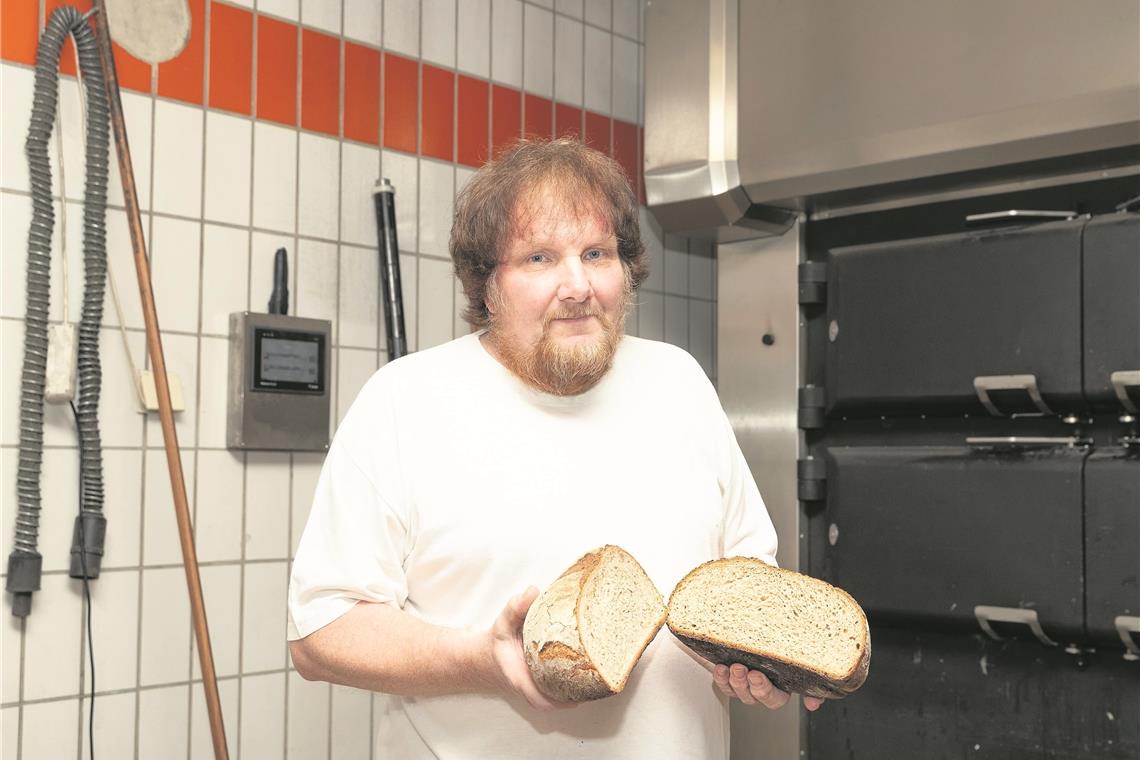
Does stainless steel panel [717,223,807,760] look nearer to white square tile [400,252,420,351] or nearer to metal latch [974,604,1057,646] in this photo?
metal latch [974,604,1057,646]

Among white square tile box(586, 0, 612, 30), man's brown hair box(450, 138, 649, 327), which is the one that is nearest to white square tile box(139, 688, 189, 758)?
man's brown hair box(450, 138, 649, 327)

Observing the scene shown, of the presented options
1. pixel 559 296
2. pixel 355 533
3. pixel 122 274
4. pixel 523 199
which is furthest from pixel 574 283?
pixel 122 274

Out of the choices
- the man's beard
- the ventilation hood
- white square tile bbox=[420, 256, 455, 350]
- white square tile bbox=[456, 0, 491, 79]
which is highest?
white square tile bbox=[456, 0, 491, 79]

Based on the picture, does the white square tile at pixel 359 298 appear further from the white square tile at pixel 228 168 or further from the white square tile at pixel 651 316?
the white square tile at pixel 651 316

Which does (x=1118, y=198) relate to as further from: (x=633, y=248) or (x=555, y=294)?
(x=555, y=294)

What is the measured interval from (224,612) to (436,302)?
2.88ft

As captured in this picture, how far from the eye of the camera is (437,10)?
285 cm

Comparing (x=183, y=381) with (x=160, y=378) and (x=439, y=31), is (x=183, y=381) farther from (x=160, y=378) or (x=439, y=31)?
(x=439, y=31)

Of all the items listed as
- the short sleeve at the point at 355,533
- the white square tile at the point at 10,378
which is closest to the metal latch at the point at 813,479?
the short sleeve at the point at 355,533

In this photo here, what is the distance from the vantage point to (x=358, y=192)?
2664 mm

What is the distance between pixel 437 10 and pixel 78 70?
94cm

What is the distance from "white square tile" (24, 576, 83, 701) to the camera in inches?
82.7

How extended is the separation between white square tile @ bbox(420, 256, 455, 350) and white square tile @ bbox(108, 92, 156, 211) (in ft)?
2.29

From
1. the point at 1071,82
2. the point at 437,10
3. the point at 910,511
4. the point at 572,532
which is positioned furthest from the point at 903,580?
the point at 437,10
